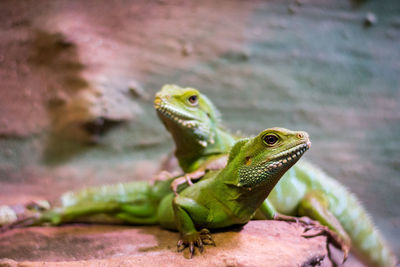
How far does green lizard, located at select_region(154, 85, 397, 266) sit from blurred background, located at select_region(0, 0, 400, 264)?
8.05 feet

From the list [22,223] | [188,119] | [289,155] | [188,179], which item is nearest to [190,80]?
[188,119]

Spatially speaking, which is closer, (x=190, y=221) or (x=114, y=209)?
(x=190, y=221)

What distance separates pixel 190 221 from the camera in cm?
301

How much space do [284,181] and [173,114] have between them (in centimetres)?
141

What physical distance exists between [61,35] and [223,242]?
5.30 m

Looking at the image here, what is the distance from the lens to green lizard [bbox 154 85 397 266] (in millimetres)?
3697

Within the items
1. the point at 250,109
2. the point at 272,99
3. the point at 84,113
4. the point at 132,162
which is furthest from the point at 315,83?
the point at 84,113

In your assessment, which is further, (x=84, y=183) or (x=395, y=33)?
(x=395, y=33)

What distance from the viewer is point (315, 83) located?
7004 mm

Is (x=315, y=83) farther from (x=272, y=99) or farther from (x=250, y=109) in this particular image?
(x=250, y=109)

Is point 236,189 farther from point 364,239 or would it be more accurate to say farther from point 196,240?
point 364,239

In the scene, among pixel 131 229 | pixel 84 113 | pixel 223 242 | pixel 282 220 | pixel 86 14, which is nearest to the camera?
pixel 223 242

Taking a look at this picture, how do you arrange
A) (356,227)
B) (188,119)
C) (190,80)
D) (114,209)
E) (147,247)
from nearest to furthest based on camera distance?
(147,247)
(188,119)
(356,227)
(114,209)
(190,80)

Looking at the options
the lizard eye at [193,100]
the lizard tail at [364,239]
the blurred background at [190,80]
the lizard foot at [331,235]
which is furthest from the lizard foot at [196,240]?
the blurred background at [190,80]
